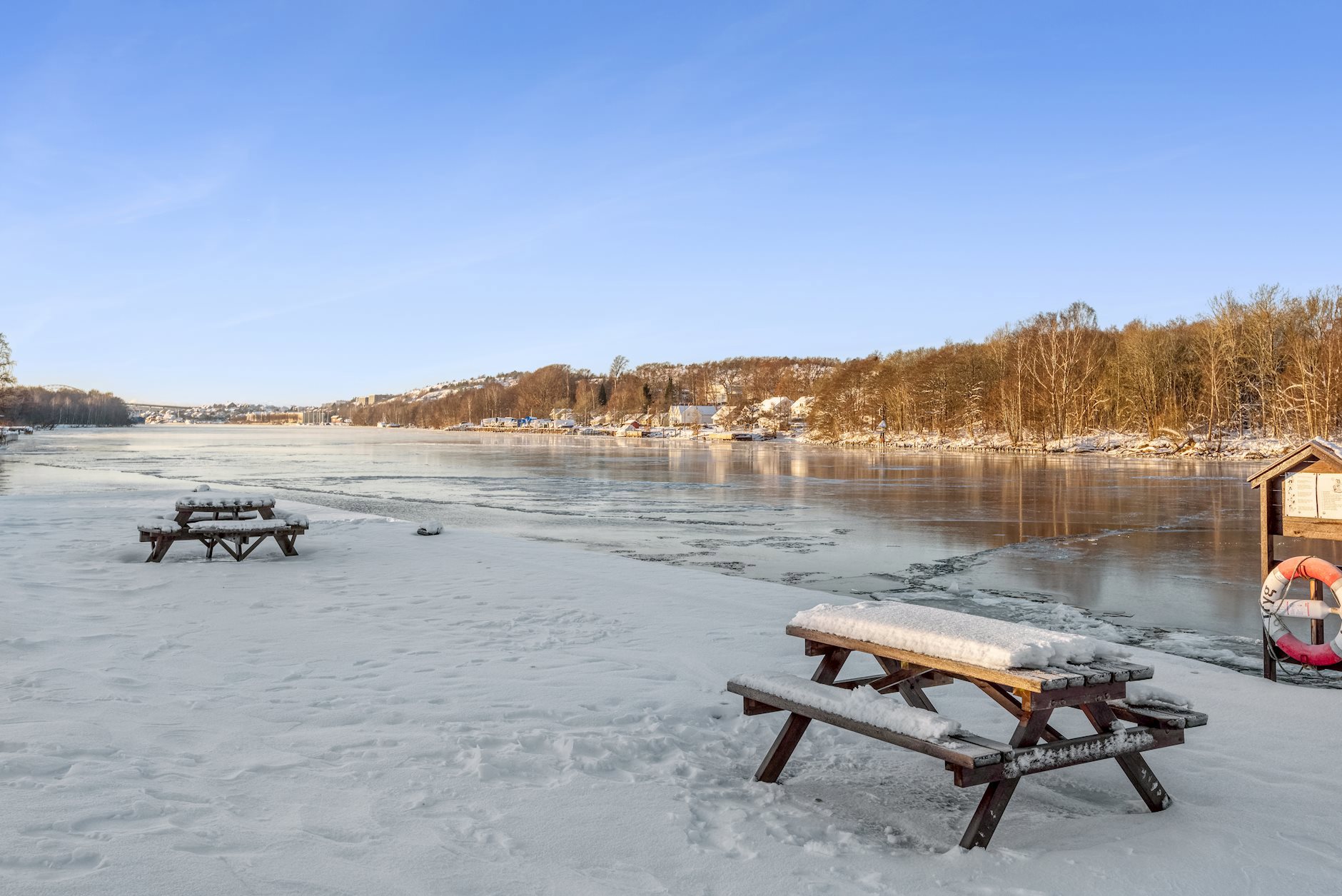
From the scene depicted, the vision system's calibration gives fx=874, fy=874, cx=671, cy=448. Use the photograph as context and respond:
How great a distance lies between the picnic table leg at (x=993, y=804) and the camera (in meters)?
3.68

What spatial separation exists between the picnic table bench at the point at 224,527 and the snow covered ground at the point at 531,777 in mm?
3140

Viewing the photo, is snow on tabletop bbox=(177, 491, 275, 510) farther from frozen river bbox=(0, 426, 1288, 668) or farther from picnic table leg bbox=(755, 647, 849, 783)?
picnic table leg bbox=(755, 647, 849, 783)

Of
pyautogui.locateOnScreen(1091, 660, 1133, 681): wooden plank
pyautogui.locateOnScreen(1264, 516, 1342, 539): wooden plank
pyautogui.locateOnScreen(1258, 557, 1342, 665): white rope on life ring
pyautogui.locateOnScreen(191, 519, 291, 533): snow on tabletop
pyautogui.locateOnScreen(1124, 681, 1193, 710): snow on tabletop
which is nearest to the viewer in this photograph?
pyautogui.locateOnScreen(1091, 660, 1133, 681): wooden plank

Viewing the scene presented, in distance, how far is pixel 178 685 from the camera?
564cm

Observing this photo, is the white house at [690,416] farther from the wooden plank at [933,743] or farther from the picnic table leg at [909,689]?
the wooden plank at [933,743]

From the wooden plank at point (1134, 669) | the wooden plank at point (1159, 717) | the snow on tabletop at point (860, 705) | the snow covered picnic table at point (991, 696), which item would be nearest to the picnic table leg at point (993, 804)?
the snow covered picnic table at point (991, 696)

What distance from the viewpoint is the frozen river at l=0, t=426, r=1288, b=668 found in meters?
10.4

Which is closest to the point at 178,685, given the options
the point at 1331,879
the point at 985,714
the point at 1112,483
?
the point at 985,714

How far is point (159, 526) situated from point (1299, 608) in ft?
40.2

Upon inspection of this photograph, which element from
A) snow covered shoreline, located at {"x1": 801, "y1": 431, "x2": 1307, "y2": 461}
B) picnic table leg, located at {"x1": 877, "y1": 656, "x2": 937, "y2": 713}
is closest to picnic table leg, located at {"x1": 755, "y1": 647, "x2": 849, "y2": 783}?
picnic table leg, located at {"x1": 877, "y1": 656, "x2": 937, "y2": 713}

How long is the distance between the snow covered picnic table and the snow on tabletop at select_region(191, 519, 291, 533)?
9275mm

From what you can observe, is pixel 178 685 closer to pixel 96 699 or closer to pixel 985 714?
pixel 96 699

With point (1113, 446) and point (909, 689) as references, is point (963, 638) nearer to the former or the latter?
point (909, 689)

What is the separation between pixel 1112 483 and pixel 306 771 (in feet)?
107
